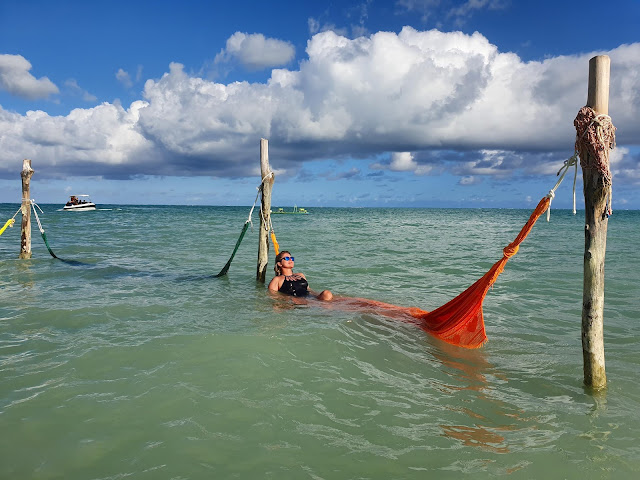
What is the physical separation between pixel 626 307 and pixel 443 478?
7.49 m

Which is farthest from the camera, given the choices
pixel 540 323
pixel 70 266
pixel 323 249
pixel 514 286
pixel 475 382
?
pixel 323 249

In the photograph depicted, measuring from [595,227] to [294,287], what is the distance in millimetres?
5649

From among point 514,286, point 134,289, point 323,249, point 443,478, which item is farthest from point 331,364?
point 323,249

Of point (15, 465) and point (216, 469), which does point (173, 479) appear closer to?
point (216, 469)

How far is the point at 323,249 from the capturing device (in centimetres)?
1933

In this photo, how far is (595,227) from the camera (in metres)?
4.16

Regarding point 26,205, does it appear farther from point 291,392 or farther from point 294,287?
point 291,392

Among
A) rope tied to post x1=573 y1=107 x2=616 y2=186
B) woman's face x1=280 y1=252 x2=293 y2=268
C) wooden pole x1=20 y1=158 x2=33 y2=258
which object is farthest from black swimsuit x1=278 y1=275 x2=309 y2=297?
wooden pole x1=20 y1=158 x2=33 y2=258

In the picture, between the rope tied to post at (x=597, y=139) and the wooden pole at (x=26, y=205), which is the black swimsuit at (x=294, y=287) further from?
the wooden pole at (x=26, y=205)

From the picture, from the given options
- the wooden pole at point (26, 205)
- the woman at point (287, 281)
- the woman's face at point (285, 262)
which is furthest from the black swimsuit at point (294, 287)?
the wooden pole at point (26, 205)

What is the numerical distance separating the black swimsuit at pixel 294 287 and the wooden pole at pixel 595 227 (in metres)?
5.30

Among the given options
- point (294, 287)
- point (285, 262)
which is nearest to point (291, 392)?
point (294, 287)

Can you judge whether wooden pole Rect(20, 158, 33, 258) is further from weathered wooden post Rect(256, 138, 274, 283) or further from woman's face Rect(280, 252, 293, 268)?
woman's face Rect(280, 252, 293, 268)

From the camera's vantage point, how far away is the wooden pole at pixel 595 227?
4098 mm
